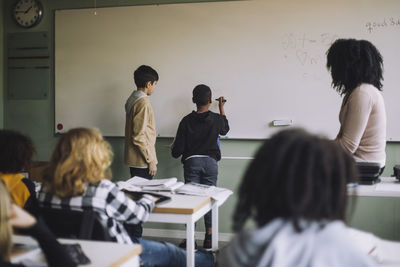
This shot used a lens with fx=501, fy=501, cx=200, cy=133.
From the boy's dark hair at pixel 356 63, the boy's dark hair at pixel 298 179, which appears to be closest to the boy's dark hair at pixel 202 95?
the boy's dark hair at pixel 356 63

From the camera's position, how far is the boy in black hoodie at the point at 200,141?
13.4ft

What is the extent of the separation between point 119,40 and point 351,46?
107 inches

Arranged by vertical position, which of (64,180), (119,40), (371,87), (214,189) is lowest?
(214,189)

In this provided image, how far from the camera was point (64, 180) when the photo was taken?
2076mm

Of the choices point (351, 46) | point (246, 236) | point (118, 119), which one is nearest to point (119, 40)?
point (118, 119)

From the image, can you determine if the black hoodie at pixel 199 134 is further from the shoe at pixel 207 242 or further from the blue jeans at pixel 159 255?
the blue jeans at pixel 159 255

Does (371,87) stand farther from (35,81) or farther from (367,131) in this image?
(35,81)

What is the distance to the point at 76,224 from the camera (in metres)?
2.00

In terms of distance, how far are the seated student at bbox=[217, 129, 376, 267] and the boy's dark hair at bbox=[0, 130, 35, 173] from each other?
161 cm

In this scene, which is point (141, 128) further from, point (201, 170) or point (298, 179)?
point (298, 179)

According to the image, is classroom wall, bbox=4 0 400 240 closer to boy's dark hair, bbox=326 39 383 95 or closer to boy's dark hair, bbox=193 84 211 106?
boy's dark hair, bbox=193 84 211 106

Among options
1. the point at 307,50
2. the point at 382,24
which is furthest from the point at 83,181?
the point at 382,24

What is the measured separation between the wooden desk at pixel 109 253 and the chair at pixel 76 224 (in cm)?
11

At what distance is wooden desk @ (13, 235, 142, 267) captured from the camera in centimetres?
163
